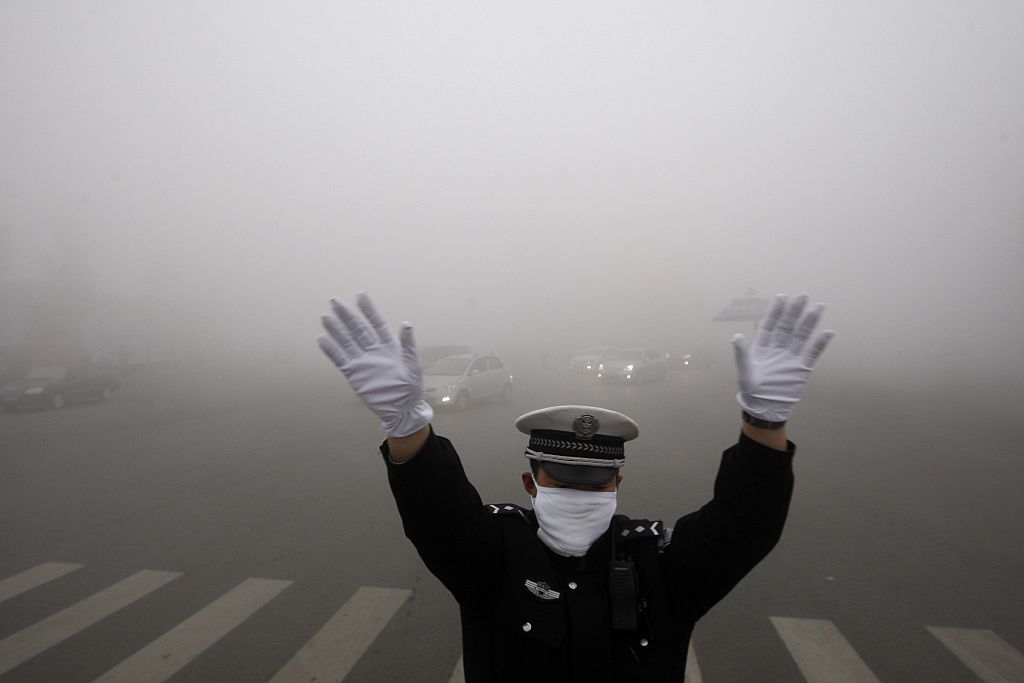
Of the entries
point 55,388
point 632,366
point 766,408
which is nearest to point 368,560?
point 766,408

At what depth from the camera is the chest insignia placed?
5.32 feet

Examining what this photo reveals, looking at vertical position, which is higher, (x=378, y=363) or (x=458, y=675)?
(x=378, y=363)

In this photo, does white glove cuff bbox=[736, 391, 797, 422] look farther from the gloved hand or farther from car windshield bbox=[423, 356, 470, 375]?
car windshield bbox=[423, 356, 470, 375]

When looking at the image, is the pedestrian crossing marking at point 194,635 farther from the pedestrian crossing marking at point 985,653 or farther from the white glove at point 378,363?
the pedestrian crossing marking at point 985,653

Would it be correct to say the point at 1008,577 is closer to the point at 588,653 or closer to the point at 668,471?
the point at 668,471

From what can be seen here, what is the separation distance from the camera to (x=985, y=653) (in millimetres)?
3814

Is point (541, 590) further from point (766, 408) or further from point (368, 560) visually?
point (368, 560)

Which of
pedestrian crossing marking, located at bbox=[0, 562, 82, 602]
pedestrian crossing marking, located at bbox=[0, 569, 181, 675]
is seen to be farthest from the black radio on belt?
pedestrian crossing marking, located at bbox=[0, 562, 82, 602]

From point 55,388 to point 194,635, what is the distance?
19527mm

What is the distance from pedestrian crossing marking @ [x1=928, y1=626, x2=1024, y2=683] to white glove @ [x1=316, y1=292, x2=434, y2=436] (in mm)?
4092

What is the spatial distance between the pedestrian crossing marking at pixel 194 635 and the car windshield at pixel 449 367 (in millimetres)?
12234

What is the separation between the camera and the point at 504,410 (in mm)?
17016

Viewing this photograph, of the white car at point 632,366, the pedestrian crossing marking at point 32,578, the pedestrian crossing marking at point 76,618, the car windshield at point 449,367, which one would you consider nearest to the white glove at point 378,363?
the pedestrian crossing marking at point 76,618

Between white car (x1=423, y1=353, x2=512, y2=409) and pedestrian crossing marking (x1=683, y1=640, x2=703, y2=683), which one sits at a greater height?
pedestrian crossing marking (x1=683, y1=640, x2=703, y2=683)
